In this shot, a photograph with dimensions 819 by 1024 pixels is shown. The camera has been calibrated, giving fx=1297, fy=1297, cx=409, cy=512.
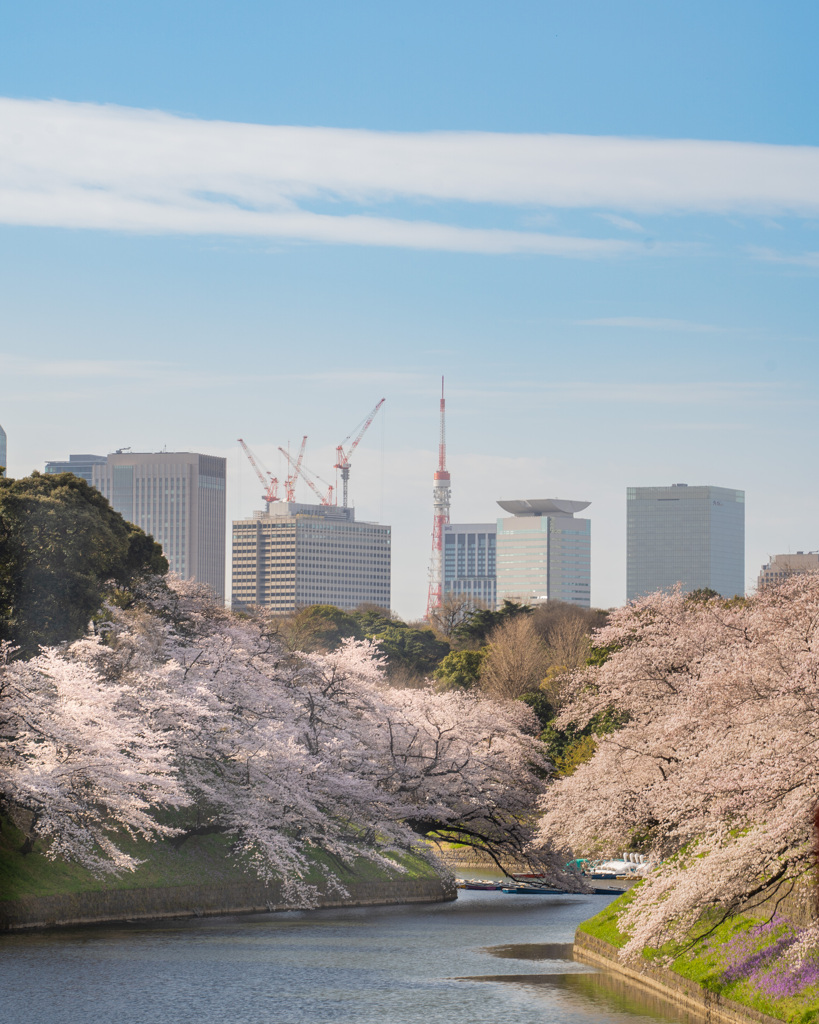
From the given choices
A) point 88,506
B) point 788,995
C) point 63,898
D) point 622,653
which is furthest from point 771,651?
point 88,506

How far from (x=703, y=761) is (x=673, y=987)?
19.5ft

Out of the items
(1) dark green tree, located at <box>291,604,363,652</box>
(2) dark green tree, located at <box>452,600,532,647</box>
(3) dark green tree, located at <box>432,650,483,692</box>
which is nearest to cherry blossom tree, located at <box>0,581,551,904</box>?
(3) dark green tree, located at <box>432,650,483,692</box>

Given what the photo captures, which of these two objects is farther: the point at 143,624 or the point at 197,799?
the point at 143,624

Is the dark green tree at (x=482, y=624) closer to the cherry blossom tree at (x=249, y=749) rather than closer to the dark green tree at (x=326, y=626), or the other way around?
the dark green tree at (x=326, y=626)

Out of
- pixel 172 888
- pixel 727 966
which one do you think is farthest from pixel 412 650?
pixel 727 966

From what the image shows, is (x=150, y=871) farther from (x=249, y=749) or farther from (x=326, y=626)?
(x=326, y=626)

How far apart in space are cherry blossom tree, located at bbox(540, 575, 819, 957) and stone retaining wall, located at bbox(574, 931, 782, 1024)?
117cm

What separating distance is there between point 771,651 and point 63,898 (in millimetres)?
Answer: 21959

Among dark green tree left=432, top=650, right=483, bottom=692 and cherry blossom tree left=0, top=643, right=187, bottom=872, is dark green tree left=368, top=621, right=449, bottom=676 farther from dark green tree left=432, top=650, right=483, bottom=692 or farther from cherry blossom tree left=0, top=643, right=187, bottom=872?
cherry blossom tree left=0, top=643, right=187, bottom=872

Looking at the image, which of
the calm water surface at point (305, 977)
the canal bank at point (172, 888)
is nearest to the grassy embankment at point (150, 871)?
the canal bank at point (172, 888)

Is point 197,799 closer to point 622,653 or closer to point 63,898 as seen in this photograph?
point 63,898

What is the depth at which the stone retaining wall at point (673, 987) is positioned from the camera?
26.1 meters

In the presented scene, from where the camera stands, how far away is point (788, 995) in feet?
79.8

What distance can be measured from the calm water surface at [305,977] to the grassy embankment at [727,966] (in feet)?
3.56
